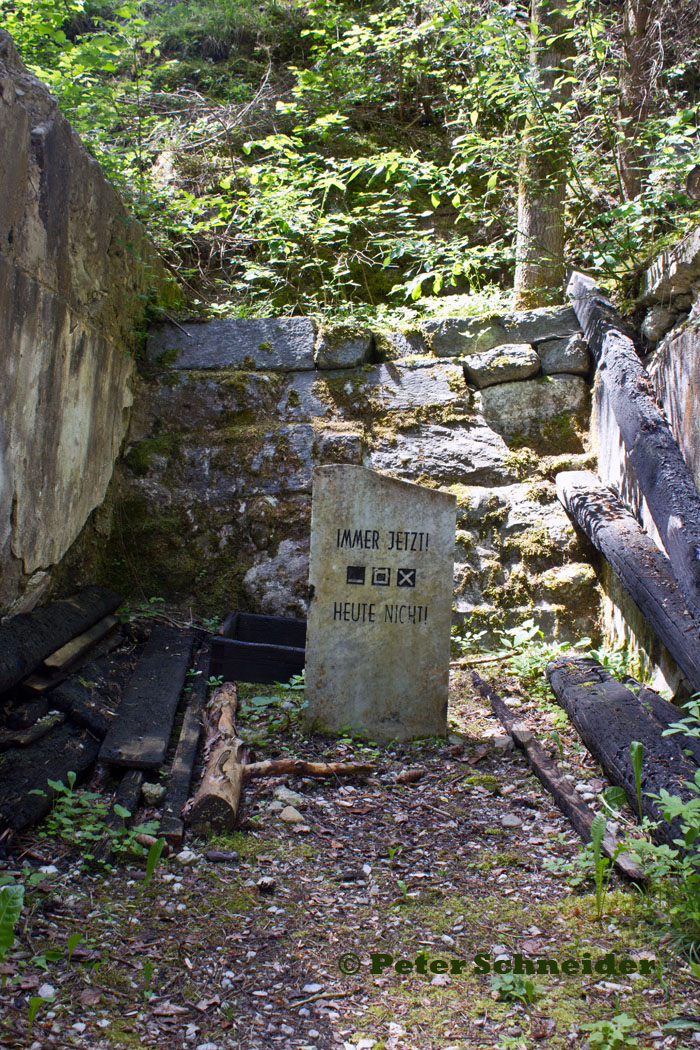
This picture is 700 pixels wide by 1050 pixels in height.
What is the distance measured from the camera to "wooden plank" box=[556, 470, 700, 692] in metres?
3.23

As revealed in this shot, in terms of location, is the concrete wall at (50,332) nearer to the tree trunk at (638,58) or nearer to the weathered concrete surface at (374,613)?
the weathered concrete surface at (374,613)

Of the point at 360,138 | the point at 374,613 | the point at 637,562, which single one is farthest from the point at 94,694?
the point at 360,138

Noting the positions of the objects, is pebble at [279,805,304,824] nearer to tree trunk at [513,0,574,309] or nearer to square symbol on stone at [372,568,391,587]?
square symbol on stone at [372,568,391,587]

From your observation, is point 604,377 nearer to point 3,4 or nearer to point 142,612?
point 142,612

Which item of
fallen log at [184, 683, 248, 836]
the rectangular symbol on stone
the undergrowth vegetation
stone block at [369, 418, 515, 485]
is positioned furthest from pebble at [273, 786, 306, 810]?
the undergrowth vegetation

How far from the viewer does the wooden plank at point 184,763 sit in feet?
8.27

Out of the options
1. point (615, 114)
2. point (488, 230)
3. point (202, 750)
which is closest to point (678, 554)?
point (202, 750)

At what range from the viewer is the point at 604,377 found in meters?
4.52

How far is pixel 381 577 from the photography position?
3596mm

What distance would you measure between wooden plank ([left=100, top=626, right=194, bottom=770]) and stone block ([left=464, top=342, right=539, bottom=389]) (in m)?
2.72

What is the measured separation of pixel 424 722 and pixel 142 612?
2.01 meters

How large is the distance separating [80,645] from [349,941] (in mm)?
2208

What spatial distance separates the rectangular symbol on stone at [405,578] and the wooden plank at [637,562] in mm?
1151

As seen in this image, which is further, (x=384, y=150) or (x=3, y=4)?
(x=384, y=150)
